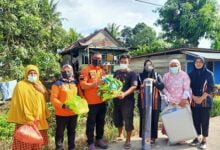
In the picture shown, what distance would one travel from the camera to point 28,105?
5512 millimetres

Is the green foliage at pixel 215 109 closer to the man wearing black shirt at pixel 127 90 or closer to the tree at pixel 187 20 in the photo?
the man wearing black shirt at pixel 127 90

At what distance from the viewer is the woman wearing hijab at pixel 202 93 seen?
6.61 metres

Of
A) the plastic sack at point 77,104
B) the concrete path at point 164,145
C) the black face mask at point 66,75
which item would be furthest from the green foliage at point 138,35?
the plastic sack at point 77,104

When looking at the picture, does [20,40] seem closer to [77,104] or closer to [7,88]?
[7,88]

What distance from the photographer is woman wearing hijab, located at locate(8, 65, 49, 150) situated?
18.0 feet

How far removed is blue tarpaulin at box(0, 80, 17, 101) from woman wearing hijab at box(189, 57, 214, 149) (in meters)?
7.98

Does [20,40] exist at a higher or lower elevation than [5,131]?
higher

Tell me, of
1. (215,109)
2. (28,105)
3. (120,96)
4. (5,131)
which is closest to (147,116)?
(120,96)

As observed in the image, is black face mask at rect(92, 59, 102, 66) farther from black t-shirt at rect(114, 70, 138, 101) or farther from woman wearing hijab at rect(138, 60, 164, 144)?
woman wearing hijab at rect(138, 60, 164, 144)

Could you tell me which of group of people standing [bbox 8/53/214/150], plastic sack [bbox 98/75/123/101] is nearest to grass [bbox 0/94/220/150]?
group of people standing [bbox 8/53/214/150]

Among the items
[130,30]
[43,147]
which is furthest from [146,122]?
[130,30]

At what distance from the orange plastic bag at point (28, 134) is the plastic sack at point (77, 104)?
2.20ft

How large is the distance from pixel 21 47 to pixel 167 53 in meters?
8.59

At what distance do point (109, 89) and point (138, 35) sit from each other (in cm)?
4879
